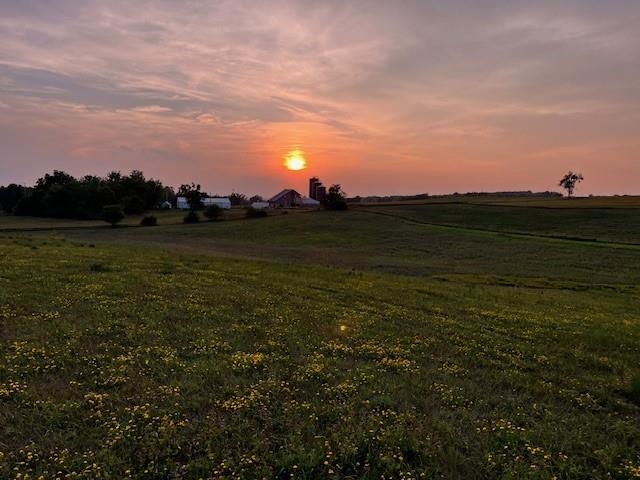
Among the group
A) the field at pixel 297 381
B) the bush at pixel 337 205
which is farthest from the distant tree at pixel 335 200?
the field at pixel 297 381

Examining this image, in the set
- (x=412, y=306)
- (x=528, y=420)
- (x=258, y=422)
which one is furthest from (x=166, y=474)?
(x=412, y=306)

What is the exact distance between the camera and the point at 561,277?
4544 cm

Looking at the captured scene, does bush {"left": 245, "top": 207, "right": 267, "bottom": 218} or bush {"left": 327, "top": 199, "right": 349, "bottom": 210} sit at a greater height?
bush {"left": 327, "top": 199, "right": 349, "bottom": 210}

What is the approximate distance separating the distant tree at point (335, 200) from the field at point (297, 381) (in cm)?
10996

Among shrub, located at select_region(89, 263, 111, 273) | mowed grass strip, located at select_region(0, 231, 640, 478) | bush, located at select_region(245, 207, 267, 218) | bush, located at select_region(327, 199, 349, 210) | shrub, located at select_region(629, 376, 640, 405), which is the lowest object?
shrub, located at select_region(629, 376, 640, 405)

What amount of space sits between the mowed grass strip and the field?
0.04 metres

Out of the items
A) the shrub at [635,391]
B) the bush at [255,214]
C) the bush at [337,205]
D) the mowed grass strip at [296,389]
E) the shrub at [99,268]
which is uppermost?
the bush at [337,205]

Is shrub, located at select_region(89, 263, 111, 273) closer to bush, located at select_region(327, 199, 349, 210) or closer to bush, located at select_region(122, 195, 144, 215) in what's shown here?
bush, located at select_region(327, 199, 349, 210)

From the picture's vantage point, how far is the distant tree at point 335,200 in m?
135

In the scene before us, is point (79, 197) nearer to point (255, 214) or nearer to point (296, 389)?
point (255, 214)

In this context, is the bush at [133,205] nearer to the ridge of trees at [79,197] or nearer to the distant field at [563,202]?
the ridge of trees at [79,197]

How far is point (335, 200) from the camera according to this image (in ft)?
448

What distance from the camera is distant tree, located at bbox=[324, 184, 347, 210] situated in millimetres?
135250

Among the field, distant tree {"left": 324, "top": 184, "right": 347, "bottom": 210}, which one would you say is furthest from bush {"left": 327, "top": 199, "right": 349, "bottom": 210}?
the field
